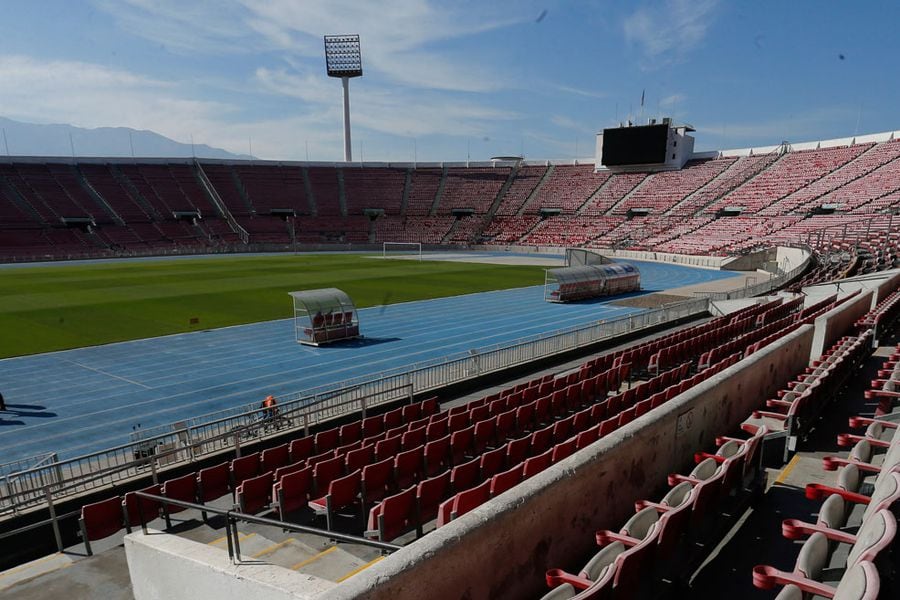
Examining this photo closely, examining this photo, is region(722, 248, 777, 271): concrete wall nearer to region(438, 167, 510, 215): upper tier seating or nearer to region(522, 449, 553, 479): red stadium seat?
region(438, 167, 510, 215): upper tier seating

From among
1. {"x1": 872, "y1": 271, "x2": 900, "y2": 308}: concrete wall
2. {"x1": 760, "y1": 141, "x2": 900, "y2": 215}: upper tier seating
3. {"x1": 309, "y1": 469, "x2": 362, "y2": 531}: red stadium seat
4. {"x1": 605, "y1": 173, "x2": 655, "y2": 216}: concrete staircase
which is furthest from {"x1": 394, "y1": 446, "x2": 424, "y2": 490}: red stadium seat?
{"x1": 605, "y1": 173, "x2": 655, "y2": 216}: concrete staircase

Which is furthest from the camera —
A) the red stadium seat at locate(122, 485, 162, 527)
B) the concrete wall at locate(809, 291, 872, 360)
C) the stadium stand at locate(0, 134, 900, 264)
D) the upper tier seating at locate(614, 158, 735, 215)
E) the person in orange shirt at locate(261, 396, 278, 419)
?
the upper tier seating at locate(614, 158, 735, 215)

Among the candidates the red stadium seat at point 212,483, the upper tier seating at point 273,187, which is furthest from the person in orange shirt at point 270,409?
the upper tier seating at point 273,187

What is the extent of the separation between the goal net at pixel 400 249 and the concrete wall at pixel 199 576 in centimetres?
5740

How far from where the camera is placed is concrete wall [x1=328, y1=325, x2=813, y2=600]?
350cm

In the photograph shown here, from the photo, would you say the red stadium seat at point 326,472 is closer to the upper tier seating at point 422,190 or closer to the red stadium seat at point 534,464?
the red stadium seat at point 534,464

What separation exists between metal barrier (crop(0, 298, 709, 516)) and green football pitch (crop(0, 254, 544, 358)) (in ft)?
40.4

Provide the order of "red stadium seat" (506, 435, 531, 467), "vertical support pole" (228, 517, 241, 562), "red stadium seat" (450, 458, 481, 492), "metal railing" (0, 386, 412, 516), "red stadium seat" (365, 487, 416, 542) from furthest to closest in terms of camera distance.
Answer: "metal railing" (0, 386, 412, 516) → "red stadium seat" (506, 435, 531, 467) → "red stadium seat" (450, 458, 481, 492) → "red stadium seat" (365, 487, 416, 542) → "vertical support pole" (228, 517, 241, 562)

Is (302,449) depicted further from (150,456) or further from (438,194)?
(438,194)

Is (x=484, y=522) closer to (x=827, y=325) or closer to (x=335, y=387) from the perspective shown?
(x=827, y=325)

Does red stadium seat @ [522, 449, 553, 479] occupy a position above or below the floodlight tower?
below

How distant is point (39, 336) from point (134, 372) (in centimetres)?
850

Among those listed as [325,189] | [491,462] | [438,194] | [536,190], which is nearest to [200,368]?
[491,462]

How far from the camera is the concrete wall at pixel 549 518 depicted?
3500mm
